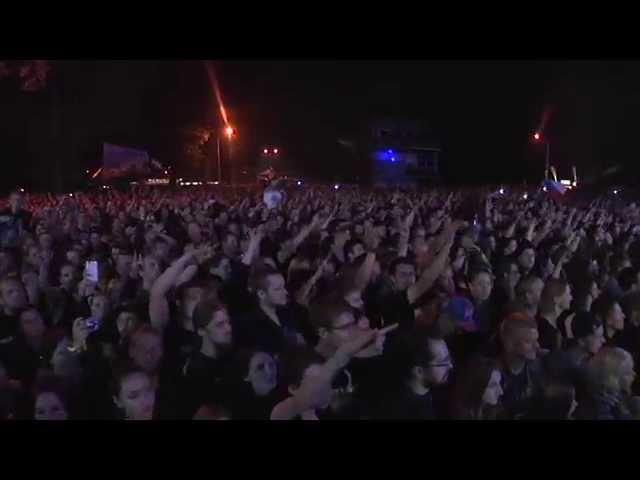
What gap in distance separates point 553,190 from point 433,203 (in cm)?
210

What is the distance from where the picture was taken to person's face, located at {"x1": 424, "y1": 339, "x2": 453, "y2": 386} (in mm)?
3037

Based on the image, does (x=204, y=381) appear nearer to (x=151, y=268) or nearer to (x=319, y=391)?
(x=319, y=391)

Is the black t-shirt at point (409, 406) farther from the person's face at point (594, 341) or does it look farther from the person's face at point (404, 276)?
the person's face at point (404, 276)

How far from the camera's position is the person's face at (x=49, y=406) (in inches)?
118

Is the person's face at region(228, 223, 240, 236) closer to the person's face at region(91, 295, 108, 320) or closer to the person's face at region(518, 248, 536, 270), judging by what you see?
the person's face at region(91, 295, 108, 320)

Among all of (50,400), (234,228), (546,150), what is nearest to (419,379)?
(50,400)

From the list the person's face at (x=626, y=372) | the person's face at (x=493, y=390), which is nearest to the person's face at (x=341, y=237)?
the person's face at (x=493, y=390)

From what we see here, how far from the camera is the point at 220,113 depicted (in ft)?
21.5

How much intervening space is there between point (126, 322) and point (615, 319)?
211 cm

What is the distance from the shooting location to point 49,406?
2.99 meters

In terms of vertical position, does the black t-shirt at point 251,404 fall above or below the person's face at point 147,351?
below

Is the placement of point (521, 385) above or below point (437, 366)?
below

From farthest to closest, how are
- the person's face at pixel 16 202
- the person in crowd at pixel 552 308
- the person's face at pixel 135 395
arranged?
the person's face at pixel 16 202
the person in crowd at pixel 552 308
the person's face at pixel 135 395

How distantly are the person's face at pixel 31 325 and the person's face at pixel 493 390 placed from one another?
1.81m
